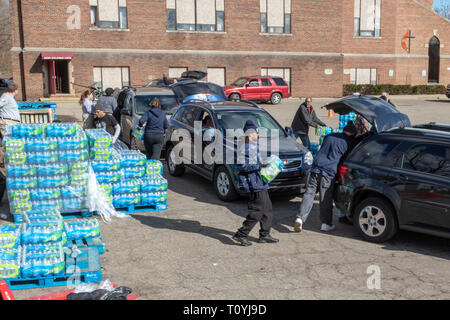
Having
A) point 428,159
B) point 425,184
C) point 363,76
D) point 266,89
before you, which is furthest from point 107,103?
point 363,76

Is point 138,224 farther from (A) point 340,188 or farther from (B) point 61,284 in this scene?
(A) point 340,188

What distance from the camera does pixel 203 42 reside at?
3578cm

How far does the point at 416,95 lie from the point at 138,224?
125 ft

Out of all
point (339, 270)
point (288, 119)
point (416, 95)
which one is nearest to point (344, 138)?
point (339, 270)

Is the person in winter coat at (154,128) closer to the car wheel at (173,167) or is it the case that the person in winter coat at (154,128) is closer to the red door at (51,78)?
the car wheel at (173,167)

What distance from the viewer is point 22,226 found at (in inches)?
260

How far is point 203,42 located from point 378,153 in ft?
96.7

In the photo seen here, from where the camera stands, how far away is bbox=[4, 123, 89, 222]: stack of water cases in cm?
839

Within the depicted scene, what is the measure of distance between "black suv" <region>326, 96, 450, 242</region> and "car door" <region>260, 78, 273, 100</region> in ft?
79.5

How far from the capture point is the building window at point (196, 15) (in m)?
34.8

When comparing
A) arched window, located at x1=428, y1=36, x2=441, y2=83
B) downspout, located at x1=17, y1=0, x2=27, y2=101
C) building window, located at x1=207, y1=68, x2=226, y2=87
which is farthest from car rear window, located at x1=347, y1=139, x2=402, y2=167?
arched window, located at x1=428, y1=36, x2=441, y2=83

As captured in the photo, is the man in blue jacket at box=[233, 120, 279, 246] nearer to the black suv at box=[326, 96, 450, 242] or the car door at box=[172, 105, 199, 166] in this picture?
the black suv at box=[326, 96, 450, 242]

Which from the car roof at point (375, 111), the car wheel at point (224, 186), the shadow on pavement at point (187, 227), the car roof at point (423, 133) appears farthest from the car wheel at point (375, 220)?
the car wheel at point (224, 186)
